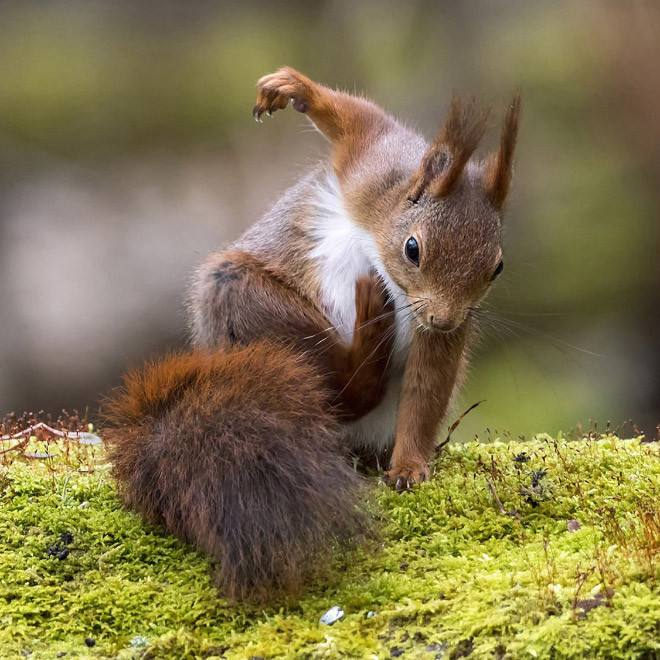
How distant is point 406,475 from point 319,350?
17.7 inches

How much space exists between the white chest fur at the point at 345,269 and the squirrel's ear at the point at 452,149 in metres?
0.27

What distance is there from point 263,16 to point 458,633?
12.9 ft

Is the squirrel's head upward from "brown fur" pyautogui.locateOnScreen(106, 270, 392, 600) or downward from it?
upward

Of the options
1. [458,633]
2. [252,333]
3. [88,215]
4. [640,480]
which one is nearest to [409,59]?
[88,215]

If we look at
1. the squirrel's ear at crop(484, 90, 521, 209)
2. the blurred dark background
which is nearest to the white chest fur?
the squirrel's ear at crop(484, 90, 521, 209)

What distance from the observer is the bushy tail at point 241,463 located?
1976 mm

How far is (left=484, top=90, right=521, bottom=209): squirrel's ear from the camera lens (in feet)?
8.19

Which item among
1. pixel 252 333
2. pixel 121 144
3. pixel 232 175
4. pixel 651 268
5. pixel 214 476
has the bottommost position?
pixel 651 268

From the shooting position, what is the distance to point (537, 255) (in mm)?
4797

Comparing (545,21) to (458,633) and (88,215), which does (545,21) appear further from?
(458,633)

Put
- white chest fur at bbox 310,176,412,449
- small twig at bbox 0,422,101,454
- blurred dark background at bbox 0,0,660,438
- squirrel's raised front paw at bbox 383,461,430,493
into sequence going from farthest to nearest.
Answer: blurred dark background at bbox 0,0,660,438
small twig at bbox 0,422,101,454
white chest fur at bbox 310,176,412,449
squirrel's raised front paw at bbox 383,461,430,493

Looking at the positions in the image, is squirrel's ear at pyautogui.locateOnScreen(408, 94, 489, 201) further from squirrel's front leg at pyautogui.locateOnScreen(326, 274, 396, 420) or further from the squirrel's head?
squirrel's front leg at pyautogui.locateOnScreen(326, 274, 396, 420)

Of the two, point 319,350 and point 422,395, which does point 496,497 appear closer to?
point 422,395

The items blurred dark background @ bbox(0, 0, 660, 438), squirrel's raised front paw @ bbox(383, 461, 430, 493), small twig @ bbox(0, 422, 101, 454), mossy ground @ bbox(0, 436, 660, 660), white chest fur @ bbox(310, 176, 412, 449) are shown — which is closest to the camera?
mossy ground @ bbox(0, 436, 660, 660)
